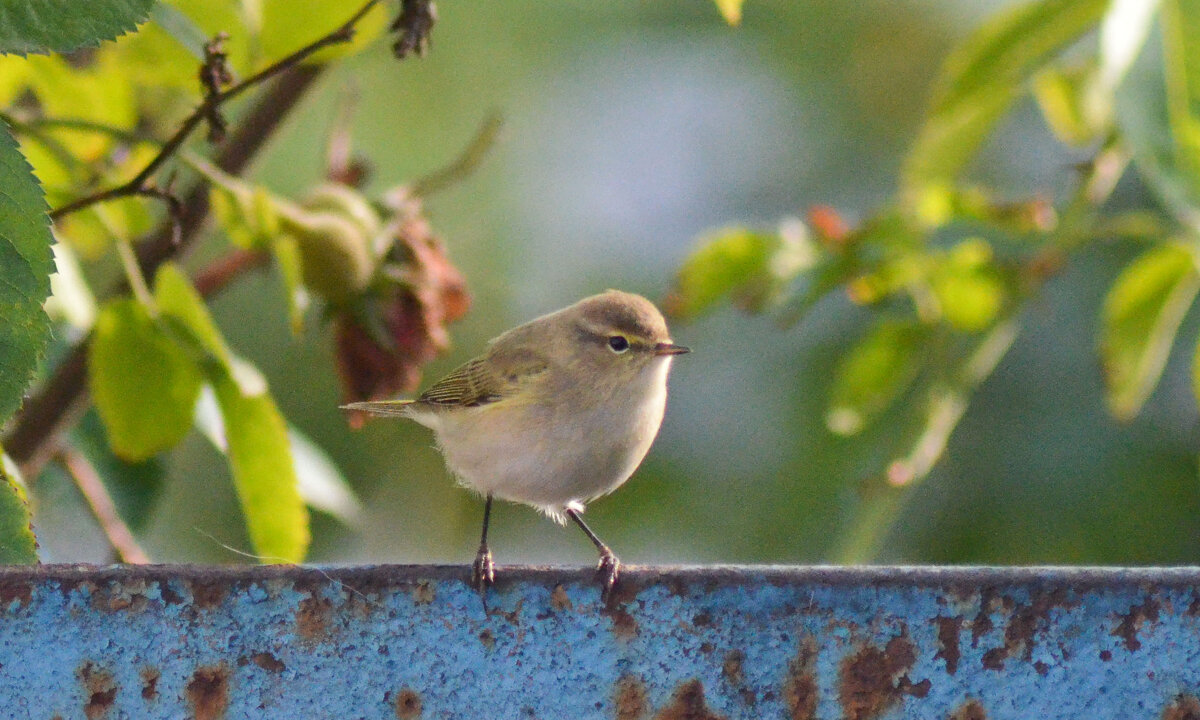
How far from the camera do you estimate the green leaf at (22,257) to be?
1.35 meters

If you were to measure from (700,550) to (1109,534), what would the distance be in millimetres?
1333

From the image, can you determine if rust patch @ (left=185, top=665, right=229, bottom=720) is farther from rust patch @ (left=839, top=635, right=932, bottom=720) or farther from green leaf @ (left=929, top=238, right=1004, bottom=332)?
green leaf @ (left=929, top=238, right=1004, bottom=332)

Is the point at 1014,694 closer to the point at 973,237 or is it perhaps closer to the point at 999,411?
the point at 973,237

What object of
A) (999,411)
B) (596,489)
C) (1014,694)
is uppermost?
(999,411)

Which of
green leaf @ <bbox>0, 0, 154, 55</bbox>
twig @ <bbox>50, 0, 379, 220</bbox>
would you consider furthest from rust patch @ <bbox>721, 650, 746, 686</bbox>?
twig @ <bbox>50, 0, 379, 220</bbox>

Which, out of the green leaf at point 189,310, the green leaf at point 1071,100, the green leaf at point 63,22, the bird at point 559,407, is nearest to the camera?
→ the green leaf at point 63,22

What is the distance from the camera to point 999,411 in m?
3.67

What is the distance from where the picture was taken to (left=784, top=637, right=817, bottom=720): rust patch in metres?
1.16

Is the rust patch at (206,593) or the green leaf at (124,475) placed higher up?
the green leaf at (124,475)

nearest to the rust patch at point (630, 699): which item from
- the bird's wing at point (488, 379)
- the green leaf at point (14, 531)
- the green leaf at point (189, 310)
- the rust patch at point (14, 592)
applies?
the rust patch at point (14, 592)

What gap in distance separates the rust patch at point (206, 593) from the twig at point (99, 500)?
1190 millimetres

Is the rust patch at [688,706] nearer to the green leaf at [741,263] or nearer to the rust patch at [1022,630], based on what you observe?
the rust patch at [1022,630]

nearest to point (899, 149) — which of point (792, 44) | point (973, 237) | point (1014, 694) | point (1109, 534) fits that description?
point (792, 44)

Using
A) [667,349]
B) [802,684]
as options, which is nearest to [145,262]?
[667,349]
